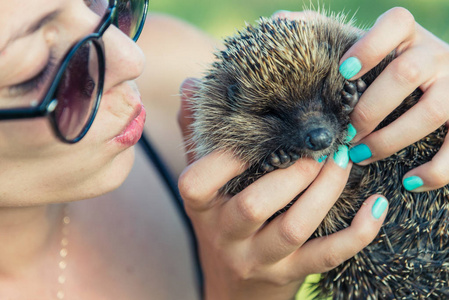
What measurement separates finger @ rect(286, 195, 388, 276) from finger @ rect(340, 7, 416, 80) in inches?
12.4

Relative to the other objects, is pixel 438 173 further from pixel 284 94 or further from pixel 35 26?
pixel 35 26

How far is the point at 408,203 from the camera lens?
1.21m

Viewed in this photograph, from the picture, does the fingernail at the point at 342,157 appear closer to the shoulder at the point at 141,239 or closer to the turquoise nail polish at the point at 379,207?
the turquoise nail polish at the point at 379,207

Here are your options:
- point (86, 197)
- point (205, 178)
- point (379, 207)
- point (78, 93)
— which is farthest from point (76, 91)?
point (379, 207)

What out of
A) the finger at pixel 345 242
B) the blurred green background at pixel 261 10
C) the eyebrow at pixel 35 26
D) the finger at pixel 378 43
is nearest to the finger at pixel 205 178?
the finger at pixel 345 242

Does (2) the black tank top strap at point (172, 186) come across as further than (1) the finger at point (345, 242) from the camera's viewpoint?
Yes

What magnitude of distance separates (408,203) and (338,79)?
13.8 inches

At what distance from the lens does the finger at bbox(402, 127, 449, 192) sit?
113cm

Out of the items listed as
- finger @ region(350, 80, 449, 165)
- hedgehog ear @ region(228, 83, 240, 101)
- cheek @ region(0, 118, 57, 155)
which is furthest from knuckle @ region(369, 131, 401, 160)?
cheek @ region(0, 118, 57, 155)

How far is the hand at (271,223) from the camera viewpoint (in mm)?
1141

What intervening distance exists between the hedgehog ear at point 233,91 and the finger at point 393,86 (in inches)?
13.1

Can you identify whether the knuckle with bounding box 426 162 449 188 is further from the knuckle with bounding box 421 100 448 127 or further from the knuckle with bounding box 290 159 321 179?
the knuckle with bounding box 290 159 321 179

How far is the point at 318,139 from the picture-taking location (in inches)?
43.9

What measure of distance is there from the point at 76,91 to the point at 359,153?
0.68 metres
